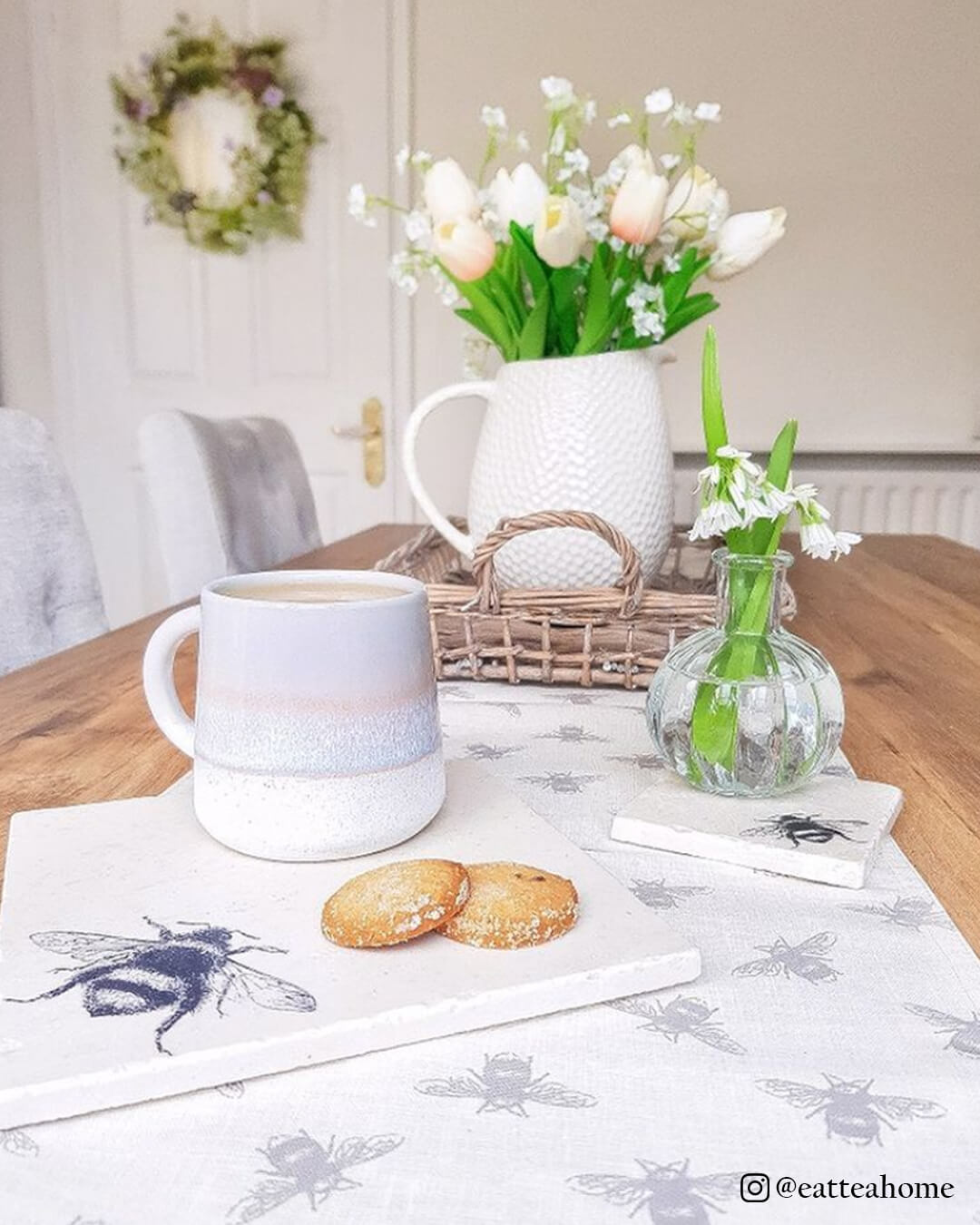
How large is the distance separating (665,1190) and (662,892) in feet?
0.56

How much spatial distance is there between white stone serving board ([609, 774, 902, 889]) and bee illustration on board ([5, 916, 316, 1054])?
197 millimetres

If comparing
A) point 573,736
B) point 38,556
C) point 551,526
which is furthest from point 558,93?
point 38,556

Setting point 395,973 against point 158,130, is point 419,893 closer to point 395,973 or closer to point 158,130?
point 395,973

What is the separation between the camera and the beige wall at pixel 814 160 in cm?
233

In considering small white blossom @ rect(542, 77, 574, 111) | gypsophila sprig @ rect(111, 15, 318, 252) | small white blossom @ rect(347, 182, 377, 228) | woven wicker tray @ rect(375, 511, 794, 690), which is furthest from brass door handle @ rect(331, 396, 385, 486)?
woven wicker tray @ rect(375, 511, 794, 690)

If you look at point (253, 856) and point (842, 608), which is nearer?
point (253, 856)

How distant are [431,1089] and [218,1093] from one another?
0.06m

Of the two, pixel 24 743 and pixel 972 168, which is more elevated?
pixel 972 168

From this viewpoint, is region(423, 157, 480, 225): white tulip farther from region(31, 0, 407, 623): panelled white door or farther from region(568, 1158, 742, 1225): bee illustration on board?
region(31, 0, 407, 623): panelled white door

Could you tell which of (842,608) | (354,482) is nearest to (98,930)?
(842,608)

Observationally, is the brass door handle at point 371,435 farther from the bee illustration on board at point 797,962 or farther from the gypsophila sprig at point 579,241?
the bee illustration on board at point 797,962

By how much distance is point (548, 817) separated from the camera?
0.50 meters

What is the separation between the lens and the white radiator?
2.47 m

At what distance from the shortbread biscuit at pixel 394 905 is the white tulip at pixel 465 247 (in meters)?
0.61
